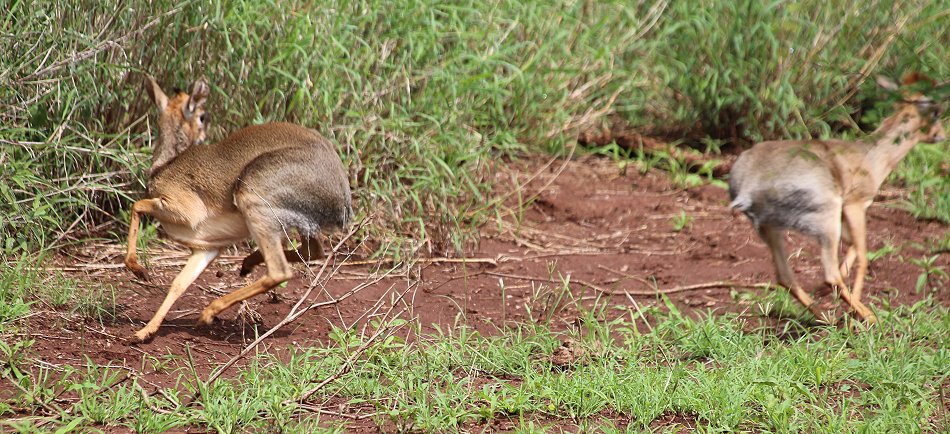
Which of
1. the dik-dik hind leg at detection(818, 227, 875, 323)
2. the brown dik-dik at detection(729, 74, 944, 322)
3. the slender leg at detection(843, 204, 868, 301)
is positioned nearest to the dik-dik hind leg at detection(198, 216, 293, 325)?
the brown dik-dik at detection(729, 74, 944, 322)

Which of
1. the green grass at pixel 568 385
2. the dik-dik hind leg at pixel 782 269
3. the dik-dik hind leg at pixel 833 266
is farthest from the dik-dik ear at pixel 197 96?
the dik-dik hind leg at pixel 833 266

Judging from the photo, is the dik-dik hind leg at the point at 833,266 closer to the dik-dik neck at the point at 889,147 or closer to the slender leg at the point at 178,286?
the dik-dik neck at the point at 889,147

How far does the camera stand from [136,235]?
488 cm

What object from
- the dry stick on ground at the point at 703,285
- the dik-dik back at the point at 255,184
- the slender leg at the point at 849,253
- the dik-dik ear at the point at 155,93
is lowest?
the dry stick on ground at the point at 703,285

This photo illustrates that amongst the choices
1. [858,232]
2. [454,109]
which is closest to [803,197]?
[858,232]

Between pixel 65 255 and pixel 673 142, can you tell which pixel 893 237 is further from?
pixel 65 255

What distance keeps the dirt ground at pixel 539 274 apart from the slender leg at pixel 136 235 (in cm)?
24

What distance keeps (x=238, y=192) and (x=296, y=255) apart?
50cm

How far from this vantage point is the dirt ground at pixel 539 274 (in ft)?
15.8

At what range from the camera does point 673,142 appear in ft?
29.4

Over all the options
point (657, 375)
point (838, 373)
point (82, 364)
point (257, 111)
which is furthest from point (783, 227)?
point (82, 364)

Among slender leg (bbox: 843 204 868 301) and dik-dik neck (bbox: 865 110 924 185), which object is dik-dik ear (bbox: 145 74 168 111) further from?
dik-dik neck (bbox: 865 110 924 185)

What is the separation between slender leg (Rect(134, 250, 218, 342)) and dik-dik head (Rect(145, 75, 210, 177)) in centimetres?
49

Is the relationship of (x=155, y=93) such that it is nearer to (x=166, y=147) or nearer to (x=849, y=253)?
(x=166, y=147)
